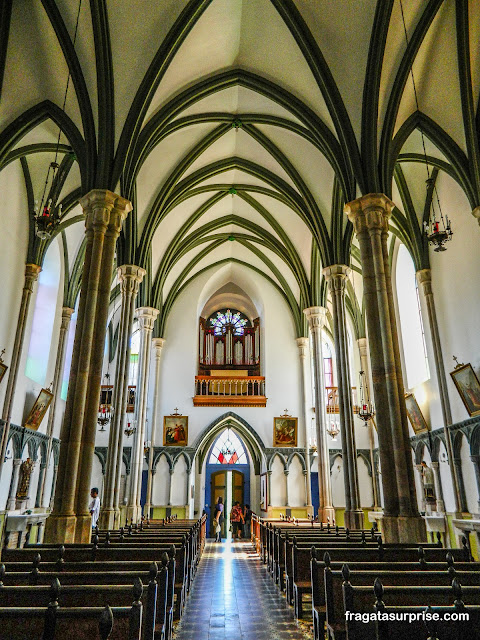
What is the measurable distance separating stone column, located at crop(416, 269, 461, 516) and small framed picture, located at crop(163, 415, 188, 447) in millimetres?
11589

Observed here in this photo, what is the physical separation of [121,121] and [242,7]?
4.11 m

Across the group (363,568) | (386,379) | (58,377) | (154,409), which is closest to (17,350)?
(58,377)

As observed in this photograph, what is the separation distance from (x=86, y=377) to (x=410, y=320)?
12374 millimetres

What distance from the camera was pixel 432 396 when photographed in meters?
15.8

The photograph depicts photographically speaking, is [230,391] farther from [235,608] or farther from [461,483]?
[235,608]

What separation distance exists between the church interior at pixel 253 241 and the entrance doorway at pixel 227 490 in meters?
1.54

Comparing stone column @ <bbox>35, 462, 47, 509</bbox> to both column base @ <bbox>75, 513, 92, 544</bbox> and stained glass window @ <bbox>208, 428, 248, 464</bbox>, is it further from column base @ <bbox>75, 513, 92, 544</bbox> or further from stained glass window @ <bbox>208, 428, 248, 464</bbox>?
column base @ <bbox>75, 513, 92, 544</bbox>

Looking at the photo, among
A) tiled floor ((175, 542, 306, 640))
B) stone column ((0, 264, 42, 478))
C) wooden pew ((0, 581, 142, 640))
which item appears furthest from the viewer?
stone column ((0, 264, 42, 478))

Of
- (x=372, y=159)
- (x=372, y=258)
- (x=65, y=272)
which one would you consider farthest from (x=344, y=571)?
(x=65, y=272)

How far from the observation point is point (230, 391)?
75.6ft

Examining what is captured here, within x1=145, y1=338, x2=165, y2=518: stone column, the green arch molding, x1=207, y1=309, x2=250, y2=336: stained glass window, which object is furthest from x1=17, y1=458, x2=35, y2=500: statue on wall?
x1=207, y1=309, x2=250, y2=336: stained glass window

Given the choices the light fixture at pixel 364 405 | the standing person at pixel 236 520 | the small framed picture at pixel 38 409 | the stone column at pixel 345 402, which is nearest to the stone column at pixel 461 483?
the stone column at pixel 345 402

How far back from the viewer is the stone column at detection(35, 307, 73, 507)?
17.4 m

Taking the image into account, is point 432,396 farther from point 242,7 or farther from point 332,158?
point 242,7
